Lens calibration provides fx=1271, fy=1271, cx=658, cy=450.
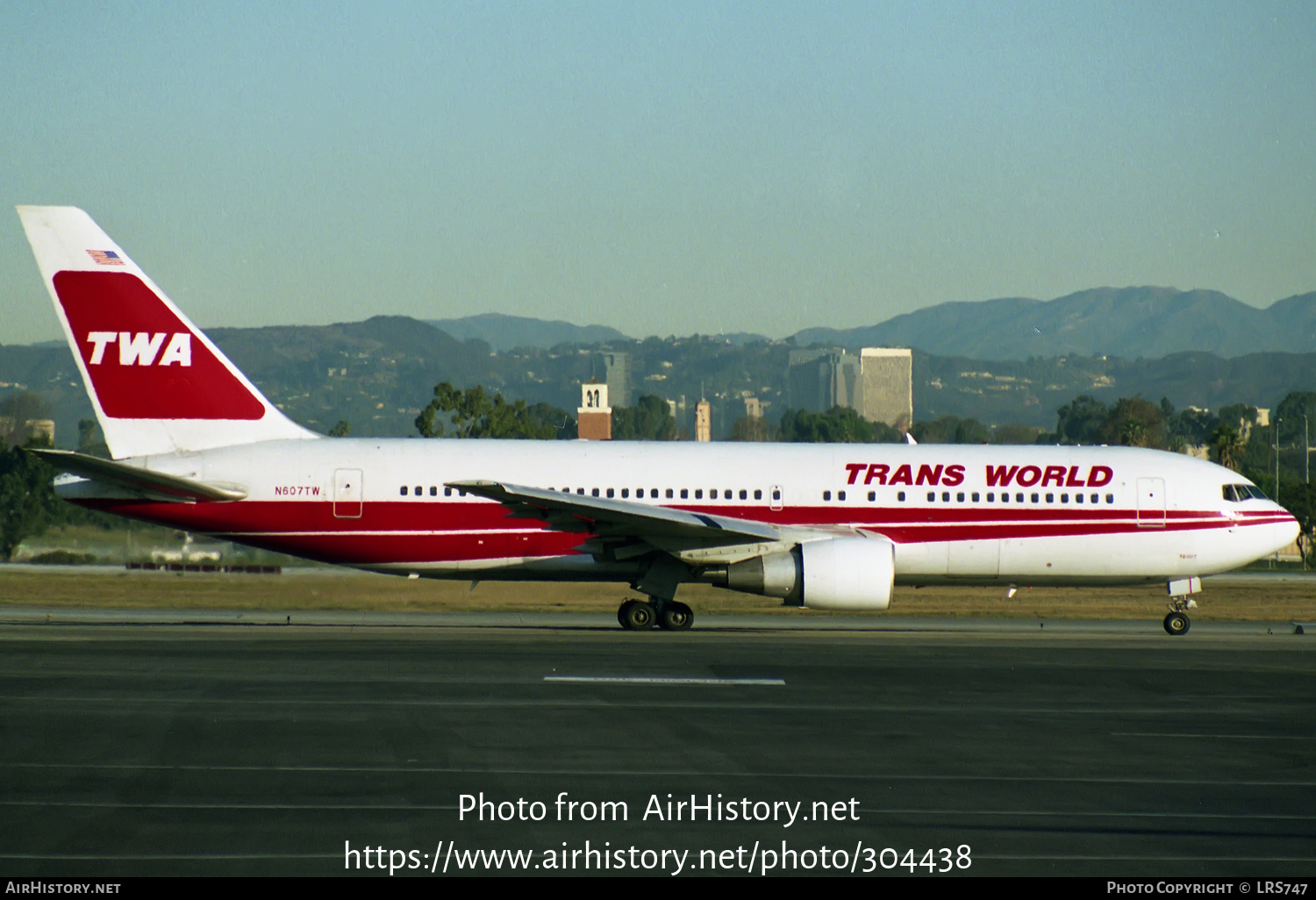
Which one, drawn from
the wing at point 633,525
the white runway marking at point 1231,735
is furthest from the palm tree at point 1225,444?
the white runway marking at point 1231,735

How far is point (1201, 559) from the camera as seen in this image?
962 inches

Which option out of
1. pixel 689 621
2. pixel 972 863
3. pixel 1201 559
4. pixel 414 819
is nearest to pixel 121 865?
pixel 414 819

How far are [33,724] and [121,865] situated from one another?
542cm

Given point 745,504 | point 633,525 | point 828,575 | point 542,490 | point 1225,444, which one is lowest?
point 828,575

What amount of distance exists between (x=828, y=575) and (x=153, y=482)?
11.9 meters

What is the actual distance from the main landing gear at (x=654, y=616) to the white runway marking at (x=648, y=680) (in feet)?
22.1

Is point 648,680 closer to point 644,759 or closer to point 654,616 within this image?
point 644,759

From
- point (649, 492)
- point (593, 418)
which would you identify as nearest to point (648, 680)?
point (649, 492)

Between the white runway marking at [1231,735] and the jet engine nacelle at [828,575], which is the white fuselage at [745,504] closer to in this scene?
the jet engine nacelle at [828,575]

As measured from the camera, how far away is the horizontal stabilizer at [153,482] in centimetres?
2167

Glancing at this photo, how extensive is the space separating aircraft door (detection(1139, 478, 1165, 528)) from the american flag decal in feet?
64.4

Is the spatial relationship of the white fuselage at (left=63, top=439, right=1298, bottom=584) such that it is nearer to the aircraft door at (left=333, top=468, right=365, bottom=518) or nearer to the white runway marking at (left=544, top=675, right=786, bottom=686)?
the aircraft door at (left=333, top=468, right=365, bottom=518)

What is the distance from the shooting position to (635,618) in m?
23.2

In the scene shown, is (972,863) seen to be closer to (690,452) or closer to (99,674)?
(99,674)
